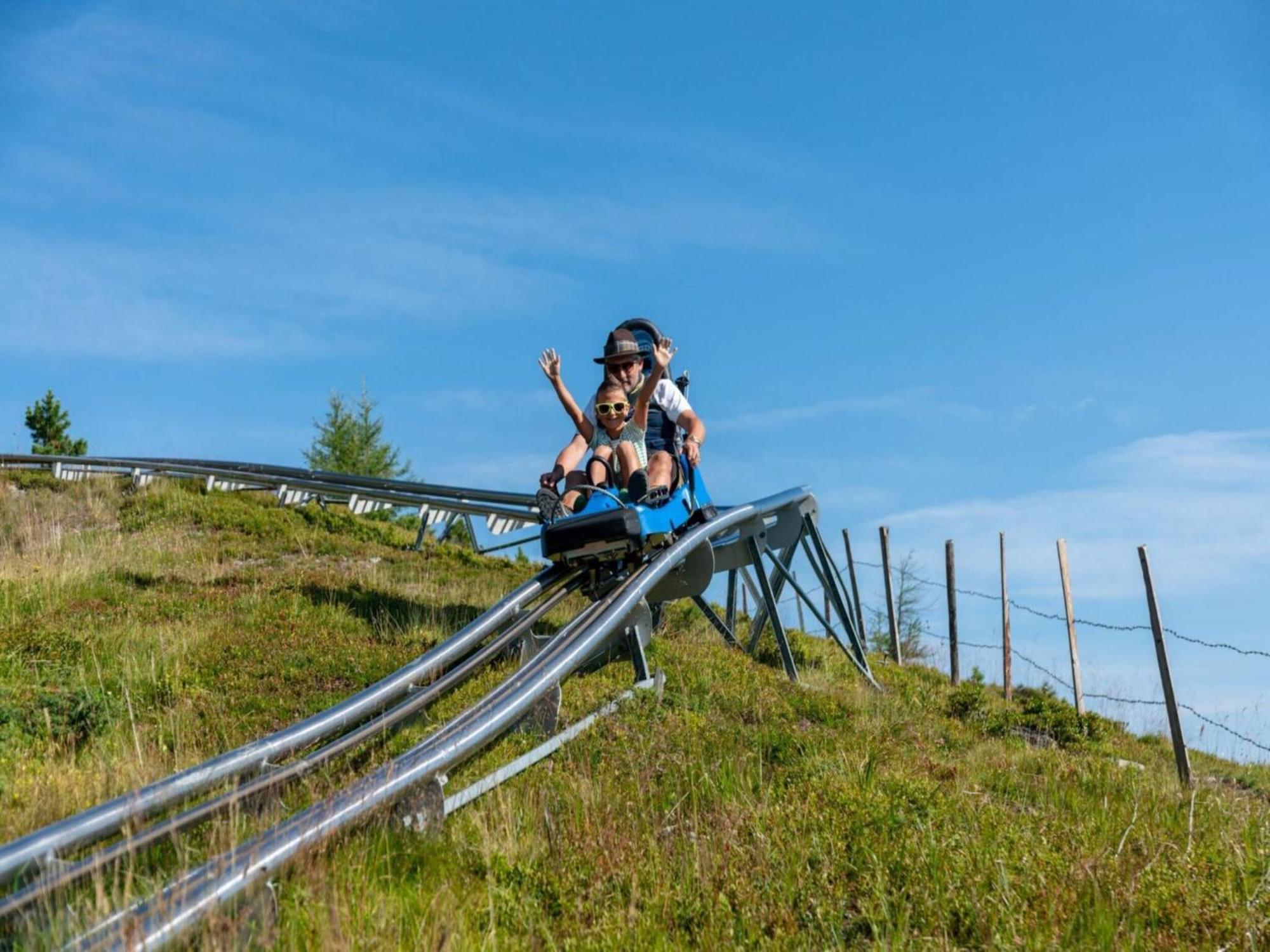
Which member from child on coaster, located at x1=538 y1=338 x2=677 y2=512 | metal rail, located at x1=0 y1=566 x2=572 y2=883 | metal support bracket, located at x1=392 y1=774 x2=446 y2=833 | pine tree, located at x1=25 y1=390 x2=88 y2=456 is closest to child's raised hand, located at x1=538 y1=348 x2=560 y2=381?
child on coaster, located at x1=538 y1=338 x2=677 y2=512

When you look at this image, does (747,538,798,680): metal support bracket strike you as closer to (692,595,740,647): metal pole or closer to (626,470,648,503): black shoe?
(692,595,740,647): metal pole

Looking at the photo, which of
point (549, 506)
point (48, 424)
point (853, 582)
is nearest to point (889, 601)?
point (853, 582)

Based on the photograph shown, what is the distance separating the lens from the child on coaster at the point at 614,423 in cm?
1035

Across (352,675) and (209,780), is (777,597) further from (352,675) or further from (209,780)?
(209,780)

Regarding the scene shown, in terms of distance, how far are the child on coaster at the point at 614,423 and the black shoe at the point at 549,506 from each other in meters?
0.28

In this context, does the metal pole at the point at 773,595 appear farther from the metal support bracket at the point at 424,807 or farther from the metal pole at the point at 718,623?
the metal support bracket at the point at 424,807

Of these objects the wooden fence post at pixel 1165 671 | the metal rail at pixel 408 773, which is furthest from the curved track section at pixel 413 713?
the wooden fence post at pixel 1165 671

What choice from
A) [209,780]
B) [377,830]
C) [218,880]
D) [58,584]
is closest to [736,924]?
[377,830]

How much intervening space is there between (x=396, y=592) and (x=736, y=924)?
8029 mm

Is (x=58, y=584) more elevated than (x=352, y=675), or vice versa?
(x=58, y=584)

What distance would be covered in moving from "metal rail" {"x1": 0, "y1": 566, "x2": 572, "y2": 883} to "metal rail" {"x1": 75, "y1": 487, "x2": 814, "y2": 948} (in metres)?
0.53

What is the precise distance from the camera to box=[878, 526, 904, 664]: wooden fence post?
19359 mm

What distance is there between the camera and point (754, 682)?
10.4 meters

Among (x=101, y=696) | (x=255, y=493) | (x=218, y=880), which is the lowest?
(x=218, y=880)
